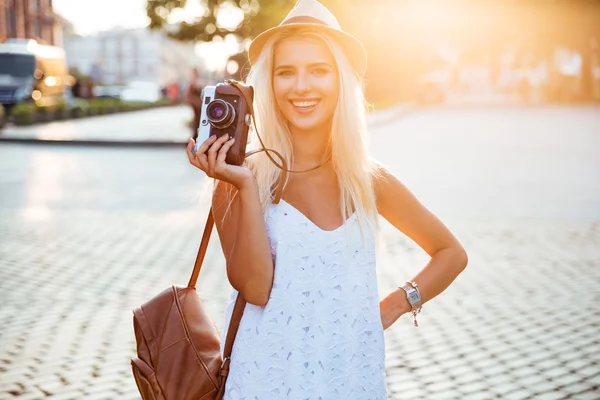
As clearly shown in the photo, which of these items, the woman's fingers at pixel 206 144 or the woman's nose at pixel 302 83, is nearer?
the woman's fingers at pixel 206 144

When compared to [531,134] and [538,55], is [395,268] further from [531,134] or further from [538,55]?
[538,55]

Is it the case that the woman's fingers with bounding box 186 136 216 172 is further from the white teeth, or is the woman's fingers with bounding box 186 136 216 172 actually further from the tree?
the tree

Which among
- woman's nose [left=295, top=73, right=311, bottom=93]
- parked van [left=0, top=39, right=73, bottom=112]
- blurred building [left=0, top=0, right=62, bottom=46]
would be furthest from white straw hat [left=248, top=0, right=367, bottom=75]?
blurred building [left=0, top=0, right=62, bottom=46]

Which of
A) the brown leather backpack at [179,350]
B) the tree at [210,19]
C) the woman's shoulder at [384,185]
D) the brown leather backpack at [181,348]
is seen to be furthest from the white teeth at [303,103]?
the tree at [210,19]

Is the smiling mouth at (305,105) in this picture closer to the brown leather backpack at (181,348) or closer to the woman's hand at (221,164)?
the brown leather backpack at (181,348)

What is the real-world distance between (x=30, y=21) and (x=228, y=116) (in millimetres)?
63980

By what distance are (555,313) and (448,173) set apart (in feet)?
28.3

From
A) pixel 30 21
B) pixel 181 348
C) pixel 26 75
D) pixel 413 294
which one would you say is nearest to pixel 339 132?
pixel 413 294

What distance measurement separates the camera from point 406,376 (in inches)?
183

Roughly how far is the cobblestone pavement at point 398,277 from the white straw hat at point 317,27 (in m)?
0.66

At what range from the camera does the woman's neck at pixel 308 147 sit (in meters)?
2.47

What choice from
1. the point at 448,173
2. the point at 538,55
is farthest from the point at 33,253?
the point at 538,55

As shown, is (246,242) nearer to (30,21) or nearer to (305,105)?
(305,105)

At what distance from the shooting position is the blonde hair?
2.37 m
